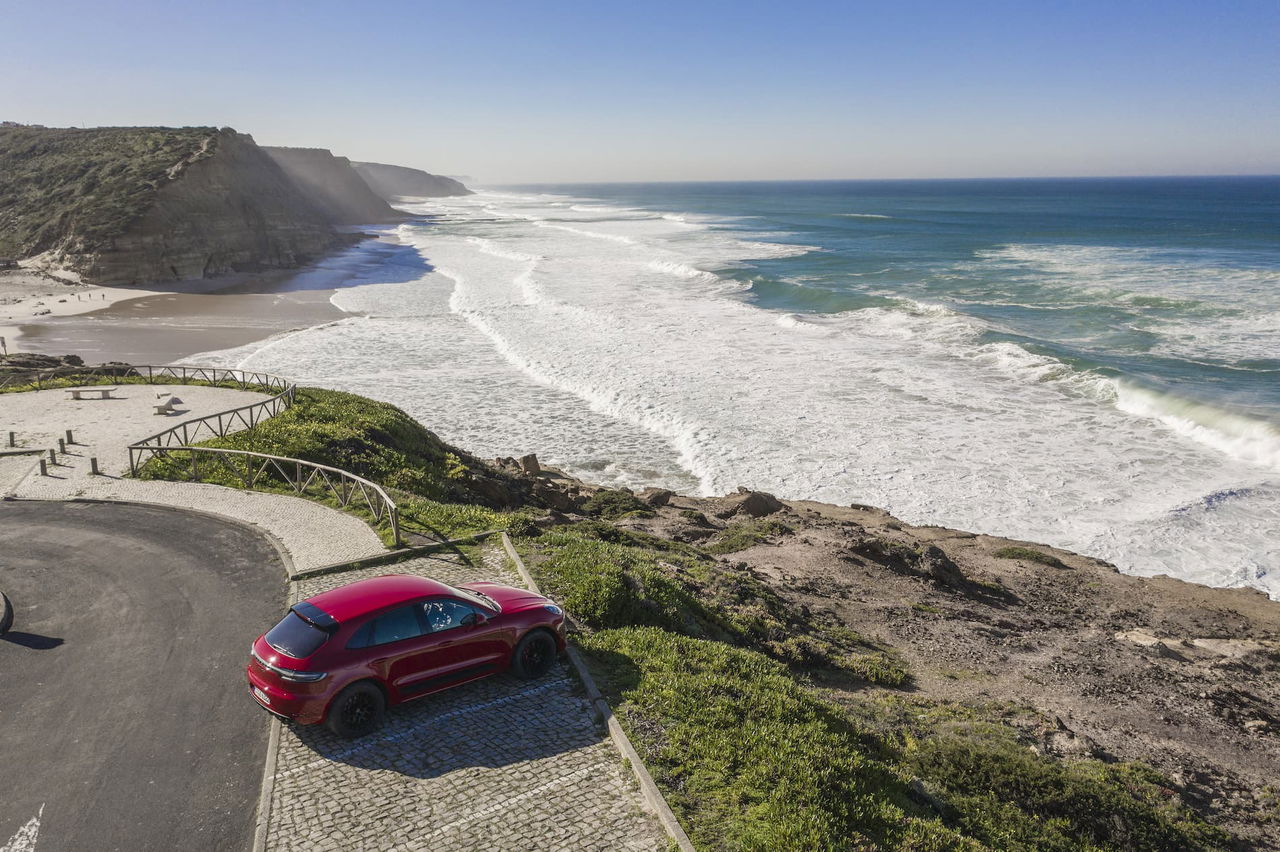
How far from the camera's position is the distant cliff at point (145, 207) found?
6125cm

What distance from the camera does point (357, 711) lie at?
900 centimetres

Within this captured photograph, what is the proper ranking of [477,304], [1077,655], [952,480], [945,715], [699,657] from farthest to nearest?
[477,304] < [952,480] < [1077,655] < [945,715] < [699,657]

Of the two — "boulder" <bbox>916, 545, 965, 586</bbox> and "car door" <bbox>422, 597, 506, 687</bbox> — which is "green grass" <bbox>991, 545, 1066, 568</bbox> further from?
"car door" <bbox>422, 597, 506, 687</bbox>

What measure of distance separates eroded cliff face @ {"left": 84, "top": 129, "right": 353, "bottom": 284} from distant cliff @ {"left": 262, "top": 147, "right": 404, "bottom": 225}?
47920 mm

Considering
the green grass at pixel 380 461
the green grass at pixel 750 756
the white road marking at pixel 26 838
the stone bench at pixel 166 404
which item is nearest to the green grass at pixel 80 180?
the stone bench at pixel 166 404

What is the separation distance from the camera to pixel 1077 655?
1490 cm

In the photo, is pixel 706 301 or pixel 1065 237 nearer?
pixel 706 301

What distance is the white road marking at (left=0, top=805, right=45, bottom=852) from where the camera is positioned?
745cm

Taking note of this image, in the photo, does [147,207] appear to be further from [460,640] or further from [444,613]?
[460,640]

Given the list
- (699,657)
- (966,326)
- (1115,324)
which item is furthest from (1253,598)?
(1115,324)

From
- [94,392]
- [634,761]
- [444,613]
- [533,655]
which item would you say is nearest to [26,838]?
[444,613]

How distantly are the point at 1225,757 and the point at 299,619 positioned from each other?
12.8m

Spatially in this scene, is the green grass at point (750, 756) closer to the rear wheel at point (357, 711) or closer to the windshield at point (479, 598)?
the windshield at point (479, 598)

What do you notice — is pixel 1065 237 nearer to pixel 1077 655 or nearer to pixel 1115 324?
pixel 1115 324
